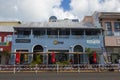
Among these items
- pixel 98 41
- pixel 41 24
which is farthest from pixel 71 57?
pixel 41 24

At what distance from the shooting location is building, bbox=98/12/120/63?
116ft

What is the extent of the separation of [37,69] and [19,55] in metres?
5.07

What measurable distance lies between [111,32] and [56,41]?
8827 mm

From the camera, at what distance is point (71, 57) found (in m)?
33.9

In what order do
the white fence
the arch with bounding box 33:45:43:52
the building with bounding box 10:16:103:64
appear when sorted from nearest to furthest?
the white fence, the building with bounding box 10:16:103:64, the arch with bounding box 33:45:43:52

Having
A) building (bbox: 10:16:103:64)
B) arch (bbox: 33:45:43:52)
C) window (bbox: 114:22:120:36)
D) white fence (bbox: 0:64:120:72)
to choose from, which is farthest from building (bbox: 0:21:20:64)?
window (bbox: 114:22:120:36)

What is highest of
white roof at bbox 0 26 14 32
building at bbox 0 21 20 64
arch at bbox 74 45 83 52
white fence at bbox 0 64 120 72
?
white roof at bbox 0 26 14 32

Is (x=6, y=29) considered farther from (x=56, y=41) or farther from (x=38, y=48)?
(x=56, y=41)

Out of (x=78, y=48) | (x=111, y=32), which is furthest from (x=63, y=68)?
(x=111, y=32)

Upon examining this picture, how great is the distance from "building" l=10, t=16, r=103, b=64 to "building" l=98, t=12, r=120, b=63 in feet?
4.45

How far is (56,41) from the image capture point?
113 feet

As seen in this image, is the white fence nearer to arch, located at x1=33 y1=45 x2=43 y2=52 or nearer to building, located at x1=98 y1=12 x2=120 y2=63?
arch, located at x1=33 y1=45 x2=43 y2=52

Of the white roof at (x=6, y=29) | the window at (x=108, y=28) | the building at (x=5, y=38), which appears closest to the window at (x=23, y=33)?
the building at (x=5, y=38)

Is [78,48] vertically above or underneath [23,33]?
underneath
